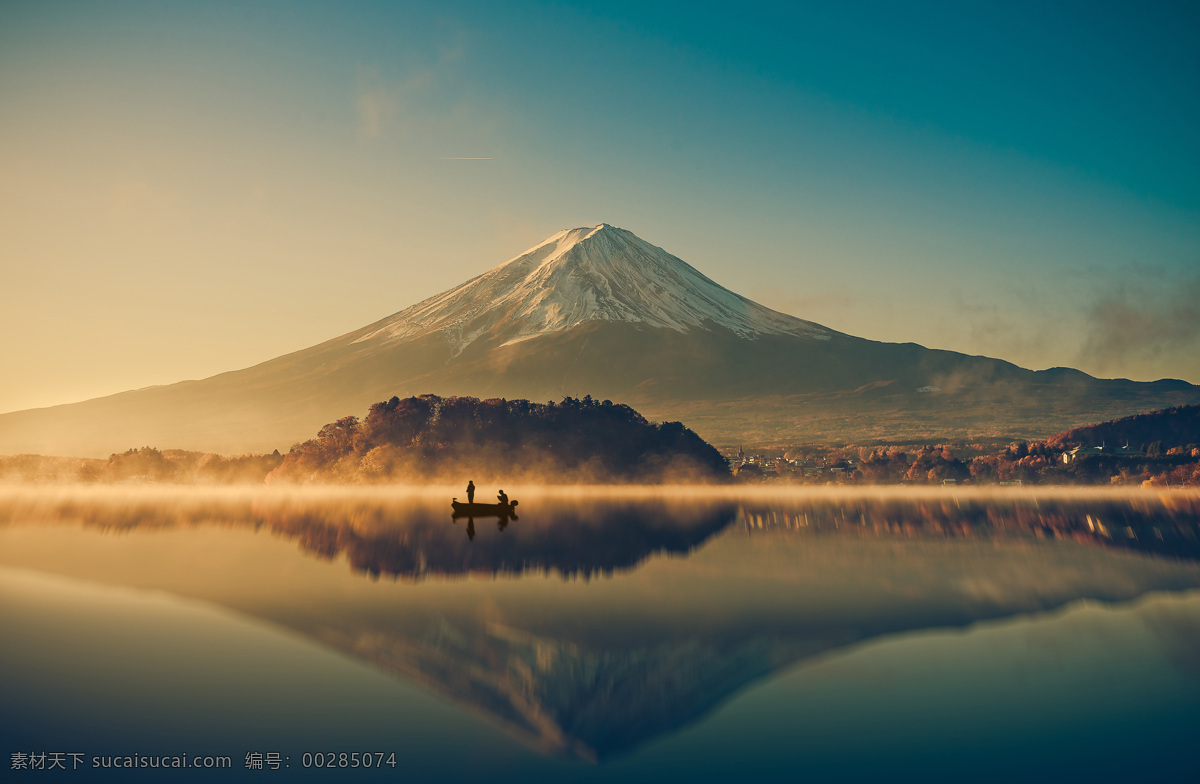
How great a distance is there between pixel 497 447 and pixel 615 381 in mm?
97243

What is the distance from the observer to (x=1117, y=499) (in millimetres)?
52812

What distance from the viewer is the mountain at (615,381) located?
140750 millimetres

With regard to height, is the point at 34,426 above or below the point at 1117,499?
above

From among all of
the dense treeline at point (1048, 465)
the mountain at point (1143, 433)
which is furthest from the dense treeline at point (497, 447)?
the mountain at point (1143, 433)

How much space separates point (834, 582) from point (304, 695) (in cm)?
1364

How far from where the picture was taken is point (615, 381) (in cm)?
15738

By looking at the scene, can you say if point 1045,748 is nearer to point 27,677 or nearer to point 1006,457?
point 27,677

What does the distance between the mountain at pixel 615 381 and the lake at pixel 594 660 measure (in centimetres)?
10262

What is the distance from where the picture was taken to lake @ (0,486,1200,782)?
8.64 m

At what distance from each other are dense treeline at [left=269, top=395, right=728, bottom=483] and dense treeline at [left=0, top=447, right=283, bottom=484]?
8.16 meters

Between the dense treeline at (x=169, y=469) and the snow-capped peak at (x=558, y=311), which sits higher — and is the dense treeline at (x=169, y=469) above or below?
below

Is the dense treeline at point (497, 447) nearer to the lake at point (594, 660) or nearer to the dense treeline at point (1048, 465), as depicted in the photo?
the dense treeline at point (1048, 465)

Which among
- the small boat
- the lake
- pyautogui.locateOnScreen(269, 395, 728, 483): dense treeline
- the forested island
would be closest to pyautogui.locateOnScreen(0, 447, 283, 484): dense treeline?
the forested island

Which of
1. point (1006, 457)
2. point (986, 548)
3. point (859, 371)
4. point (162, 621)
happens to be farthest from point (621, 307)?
point (162, 621)
